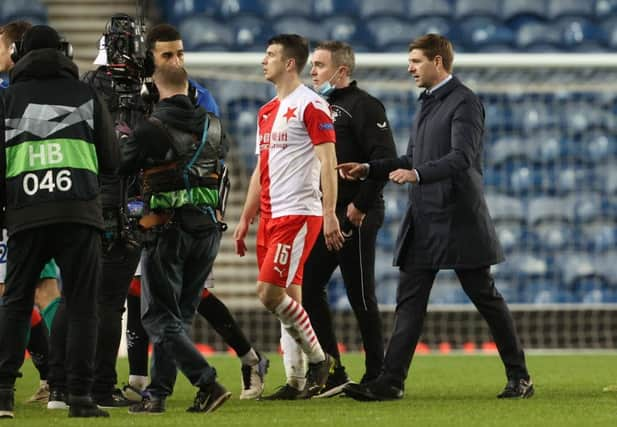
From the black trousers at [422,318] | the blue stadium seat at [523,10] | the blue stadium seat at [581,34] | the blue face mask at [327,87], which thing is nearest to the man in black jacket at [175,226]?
the black trousers at [422,318]

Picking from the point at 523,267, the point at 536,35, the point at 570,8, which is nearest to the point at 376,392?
the point at 523,267

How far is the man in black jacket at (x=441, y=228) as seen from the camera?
6.76 metres

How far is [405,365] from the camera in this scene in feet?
22.2

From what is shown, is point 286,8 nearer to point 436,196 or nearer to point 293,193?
point 436,196

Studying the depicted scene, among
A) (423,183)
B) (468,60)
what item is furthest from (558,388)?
(468,60)

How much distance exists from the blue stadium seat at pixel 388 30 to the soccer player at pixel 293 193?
25.4 feet

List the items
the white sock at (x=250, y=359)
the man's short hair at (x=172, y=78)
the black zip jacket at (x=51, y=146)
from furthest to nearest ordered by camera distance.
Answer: the white sock at (x=250, y=359) < the man's short hair at (x=172, y=78) < the black zip jacket at (x=51, y=146)

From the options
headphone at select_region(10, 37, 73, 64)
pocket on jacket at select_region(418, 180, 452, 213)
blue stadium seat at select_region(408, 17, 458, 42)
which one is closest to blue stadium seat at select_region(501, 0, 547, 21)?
blue stadium seat at select_region(408, 17, 458, 42)

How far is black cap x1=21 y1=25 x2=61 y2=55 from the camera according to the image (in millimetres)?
5777

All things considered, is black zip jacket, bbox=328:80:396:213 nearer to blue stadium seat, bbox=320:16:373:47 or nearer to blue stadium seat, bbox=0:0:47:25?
blue stadium seat, bbox=320:16:373:47

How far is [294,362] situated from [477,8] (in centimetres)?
877

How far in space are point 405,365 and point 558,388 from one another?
1.32 m

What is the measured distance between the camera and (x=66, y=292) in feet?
18.9

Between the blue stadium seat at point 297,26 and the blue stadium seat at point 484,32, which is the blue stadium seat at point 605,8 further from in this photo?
the blue stadium seat at point 297,26
